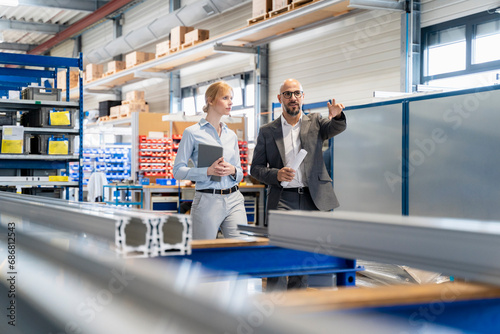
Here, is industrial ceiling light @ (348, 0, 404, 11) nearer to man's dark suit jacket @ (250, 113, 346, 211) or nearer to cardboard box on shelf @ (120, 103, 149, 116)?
man's dark suit jacket @ (250, 113, 346, 211)

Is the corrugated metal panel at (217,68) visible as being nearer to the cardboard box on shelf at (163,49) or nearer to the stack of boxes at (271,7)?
the cardboard box on shelf at (163,49)

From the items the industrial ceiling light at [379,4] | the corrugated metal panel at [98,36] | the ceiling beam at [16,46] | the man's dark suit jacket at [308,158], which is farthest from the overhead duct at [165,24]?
the man's dark suit jacket at [308,158]

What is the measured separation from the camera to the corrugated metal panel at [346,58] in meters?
8.38

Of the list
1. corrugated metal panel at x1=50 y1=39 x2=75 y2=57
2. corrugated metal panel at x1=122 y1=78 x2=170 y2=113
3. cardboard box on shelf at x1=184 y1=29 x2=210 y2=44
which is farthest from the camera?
corrugated metal panel at x1=50 y1=39 x2=75 y2=57

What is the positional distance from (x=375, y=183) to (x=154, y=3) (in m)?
10.8

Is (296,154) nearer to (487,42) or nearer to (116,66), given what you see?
(487,42)

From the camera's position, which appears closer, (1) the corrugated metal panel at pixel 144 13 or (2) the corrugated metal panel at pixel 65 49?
(1) the corrugated metal panel at pixel 144 13

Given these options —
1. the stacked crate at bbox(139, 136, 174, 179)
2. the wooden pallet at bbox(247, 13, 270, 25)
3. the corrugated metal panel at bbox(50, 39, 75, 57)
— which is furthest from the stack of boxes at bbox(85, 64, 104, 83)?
the wooden pallet at bbox(247, 13, 270, 25)

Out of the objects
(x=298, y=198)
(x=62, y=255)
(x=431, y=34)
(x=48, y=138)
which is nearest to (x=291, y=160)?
(x=298, y=198)

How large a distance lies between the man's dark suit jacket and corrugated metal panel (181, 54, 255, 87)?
7.82m

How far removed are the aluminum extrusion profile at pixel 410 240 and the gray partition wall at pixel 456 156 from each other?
328cm

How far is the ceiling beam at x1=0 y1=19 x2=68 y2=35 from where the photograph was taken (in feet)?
57.6

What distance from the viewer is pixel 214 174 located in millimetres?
3141

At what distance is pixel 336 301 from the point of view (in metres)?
0.91
